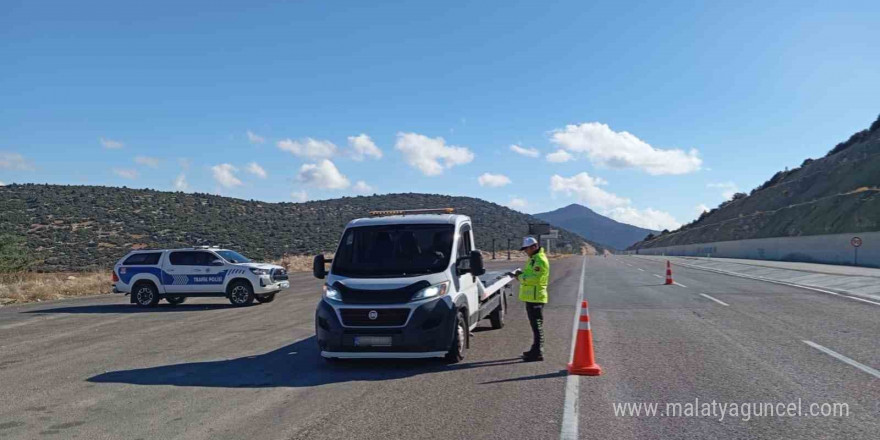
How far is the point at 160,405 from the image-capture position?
7211 millimetres

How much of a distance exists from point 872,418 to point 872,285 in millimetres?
17174

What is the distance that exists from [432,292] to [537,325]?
168 cm

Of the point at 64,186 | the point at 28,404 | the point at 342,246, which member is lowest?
the point at 28,404

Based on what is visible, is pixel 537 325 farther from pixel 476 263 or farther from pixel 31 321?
pixel 31 321

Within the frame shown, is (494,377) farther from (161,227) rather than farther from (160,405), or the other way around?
(161,227)

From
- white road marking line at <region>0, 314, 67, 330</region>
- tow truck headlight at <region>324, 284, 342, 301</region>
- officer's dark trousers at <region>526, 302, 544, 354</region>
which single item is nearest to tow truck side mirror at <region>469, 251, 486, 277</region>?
officer's dark trousers at <region>526, 302, 544, 354</region>

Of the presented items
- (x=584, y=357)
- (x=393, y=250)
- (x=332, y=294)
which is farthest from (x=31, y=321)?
(x=584, y=357)

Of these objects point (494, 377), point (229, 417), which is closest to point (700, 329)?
point (494, 377)

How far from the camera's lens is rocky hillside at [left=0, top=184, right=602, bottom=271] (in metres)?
47.6

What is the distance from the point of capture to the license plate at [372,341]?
28.4 ft

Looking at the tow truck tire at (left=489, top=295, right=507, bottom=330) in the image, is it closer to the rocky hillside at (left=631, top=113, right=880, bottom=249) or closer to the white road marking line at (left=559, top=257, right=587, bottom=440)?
the white road marking line at (left=559, top=257, right=587, bottom=440)

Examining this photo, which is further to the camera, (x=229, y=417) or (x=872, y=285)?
(x=872, y=285)

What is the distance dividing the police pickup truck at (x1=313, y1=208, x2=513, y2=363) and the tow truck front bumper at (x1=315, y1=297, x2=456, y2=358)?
14mm

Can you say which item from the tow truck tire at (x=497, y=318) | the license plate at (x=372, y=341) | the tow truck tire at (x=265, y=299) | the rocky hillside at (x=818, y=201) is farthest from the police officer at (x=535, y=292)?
the rocky hillside at (x=818, y=201)
